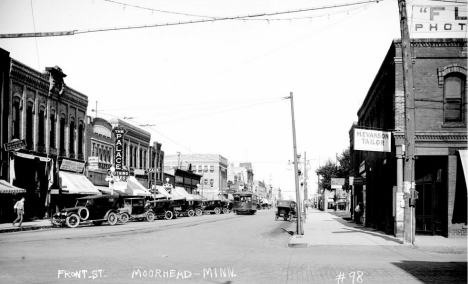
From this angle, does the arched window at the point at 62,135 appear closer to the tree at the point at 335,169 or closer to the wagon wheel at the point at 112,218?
the wagon wheel at the point at 112,218

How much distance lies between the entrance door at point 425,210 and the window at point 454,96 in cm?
397

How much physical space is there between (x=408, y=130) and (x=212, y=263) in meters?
10.2

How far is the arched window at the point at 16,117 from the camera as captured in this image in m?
37.5

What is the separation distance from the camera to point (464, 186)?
23688 mm

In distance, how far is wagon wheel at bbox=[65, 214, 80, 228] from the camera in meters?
32.2

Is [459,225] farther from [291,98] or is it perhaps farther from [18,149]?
[18,149]

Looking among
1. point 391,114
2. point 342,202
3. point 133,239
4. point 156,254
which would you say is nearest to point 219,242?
point 133,239

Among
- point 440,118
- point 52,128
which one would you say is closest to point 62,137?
point 52,128

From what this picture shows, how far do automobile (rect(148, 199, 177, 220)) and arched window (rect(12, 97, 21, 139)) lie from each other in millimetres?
13095

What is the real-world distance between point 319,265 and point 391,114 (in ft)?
45.4

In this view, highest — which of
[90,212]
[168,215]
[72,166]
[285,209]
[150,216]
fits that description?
[72,166]

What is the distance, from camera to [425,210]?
2694cm

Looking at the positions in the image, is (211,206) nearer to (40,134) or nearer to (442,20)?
(40,134)

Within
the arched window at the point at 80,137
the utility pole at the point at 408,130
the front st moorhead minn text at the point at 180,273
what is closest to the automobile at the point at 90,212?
the arched window at the point at 80,137
